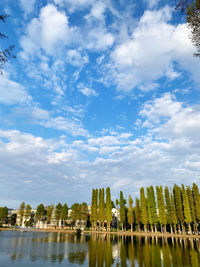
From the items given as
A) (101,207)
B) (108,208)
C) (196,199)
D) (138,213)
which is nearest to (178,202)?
(196,199)

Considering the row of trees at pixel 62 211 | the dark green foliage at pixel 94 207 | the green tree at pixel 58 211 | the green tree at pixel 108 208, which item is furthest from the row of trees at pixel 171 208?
the green tree at pixel 58 211

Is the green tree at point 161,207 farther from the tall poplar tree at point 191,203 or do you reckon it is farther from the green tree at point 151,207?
the tall poplar tree at point 191,203

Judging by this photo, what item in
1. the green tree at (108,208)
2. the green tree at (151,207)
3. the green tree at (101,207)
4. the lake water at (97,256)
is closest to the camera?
the lake water at (97,256)

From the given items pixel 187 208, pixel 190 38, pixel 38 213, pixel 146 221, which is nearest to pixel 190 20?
pixel 190 38

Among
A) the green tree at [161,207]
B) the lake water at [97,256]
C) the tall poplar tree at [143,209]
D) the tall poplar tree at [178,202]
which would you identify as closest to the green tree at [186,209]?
the tall poplar tree at [178,202]

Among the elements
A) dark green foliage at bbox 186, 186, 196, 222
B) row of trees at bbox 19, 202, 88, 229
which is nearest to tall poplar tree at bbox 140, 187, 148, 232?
dark green foliage at bbox 186, 186, 196, 222

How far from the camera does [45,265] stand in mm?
15641

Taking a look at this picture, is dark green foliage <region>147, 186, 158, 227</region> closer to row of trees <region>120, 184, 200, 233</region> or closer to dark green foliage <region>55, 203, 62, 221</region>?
row of trees <region>120, 184, 200, 233</region>

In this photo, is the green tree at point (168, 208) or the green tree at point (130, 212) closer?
the green tree at point (168, 208)

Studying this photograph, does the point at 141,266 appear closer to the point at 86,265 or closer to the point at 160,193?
the point at 86,265

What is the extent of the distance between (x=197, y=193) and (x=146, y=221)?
17737 millimetres

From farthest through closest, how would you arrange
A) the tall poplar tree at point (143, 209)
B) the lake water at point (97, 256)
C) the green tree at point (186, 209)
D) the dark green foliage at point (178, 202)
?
the tall poplar tree at point (143, 209)
the dark green foliage at point (178, 202)
the green tree at point (186, 209)
the lake water at point (97, 256)

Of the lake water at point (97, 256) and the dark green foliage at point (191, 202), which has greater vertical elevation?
the dark green foliage at point (191, 202)

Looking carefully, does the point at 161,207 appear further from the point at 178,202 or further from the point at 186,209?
the point at 186,209
